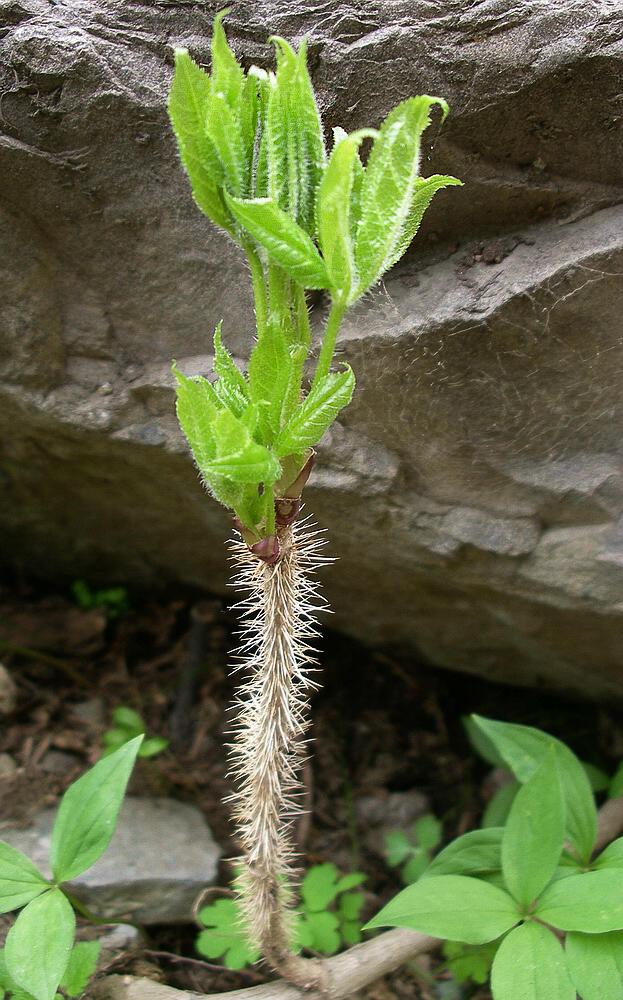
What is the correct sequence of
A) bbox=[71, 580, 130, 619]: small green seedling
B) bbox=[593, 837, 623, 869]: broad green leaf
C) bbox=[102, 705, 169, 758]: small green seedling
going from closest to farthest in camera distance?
bbox=[593, 837, 623, 869]: broad green leaf < bbox=[102, 705, 169, 758]: small green seedling < bbox=[71, 580, 130, 619]: small green seedling

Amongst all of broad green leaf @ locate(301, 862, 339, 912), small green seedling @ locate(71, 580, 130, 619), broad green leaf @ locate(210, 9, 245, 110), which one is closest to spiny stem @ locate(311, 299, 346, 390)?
broad green leaf @ locate(210, 9, 245, 110)

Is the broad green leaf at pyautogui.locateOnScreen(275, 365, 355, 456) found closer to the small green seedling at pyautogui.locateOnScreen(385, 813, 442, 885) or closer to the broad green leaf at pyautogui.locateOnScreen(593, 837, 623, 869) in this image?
the broad green leaf at pyautogui.locateOnScreen(593, 837, 623, 869)

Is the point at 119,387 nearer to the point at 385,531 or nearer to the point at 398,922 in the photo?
the point at 385,531

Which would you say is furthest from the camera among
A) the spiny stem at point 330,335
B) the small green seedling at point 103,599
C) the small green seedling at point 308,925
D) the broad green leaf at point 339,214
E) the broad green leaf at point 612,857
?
the small green seedling at point 103,599

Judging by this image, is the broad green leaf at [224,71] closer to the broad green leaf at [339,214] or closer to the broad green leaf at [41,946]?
the broad green leaf at [339,214]

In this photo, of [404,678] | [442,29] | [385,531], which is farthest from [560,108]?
[404,678]

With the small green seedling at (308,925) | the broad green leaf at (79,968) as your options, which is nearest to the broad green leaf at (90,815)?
the broad green leaf at (79,968)

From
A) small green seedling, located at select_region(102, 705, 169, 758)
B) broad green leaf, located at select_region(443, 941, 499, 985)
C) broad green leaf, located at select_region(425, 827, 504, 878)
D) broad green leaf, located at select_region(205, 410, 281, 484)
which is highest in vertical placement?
broad green leaf, located at select_region(205, 410, 281, 484)

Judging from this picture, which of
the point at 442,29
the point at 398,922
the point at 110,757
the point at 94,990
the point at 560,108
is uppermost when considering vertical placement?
the point at 442,29
